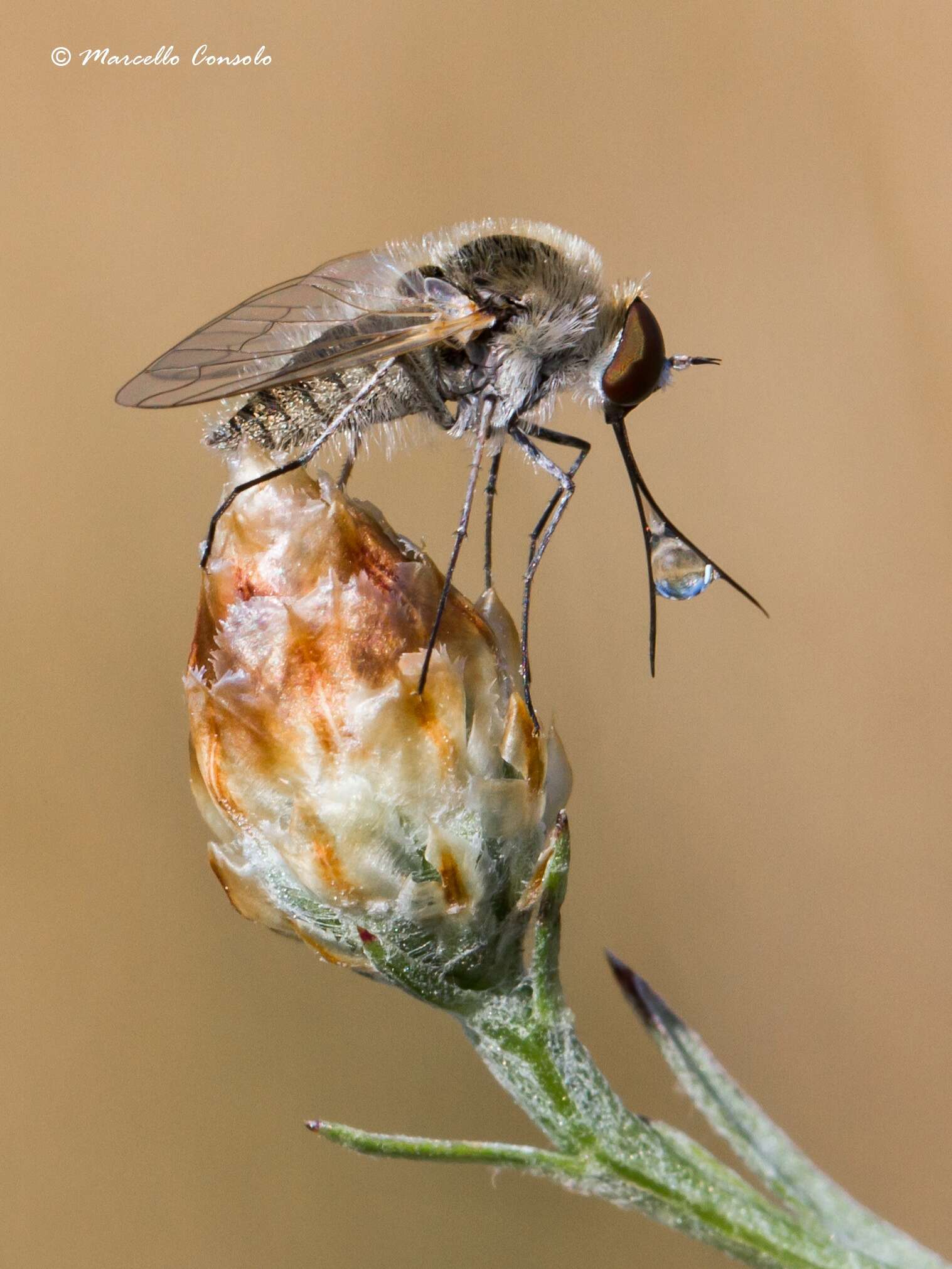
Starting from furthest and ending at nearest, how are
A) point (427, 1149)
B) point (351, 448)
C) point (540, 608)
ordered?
point (540, 608) → point (351, 448) → point (427, 1149)

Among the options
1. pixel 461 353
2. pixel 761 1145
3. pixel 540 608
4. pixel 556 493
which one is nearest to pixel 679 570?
pixel 556 493

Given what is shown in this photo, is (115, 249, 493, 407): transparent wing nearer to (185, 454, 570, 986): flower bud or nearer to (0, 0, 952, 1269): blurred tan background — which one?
(185, 454, 570, 986): flower bud

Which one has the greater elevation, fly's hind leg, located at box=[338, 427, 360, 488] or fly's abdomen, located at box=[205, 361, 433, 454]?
fly's abdomen, located at box=[205, 361, 433, 454]

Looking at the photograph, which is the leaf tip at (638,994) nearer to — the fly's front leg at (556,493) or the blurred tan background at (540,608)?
the fly's front leg at (556,493)

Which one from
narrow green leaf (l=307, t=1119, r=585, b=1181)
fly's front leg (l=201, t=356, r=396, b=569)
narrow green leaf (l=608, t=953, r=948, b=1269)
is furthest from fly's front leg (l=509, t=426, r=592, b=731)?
narrow green leaf (l=307, t=1119, r=585, b=1181)

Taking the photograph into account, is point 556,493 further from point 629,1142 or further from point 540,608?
point 540,608

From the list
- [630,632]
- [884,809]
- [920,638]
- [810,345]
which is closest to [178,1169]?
[630,632]
